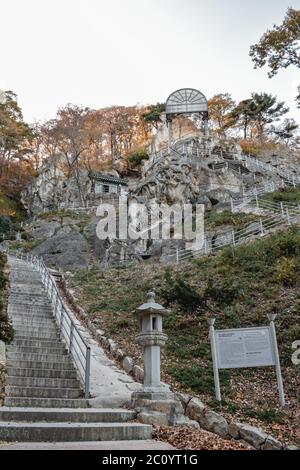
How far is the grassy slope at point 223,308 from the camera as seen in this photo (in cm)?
834

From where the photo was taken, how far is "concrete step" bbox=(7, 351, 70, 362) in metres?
9.15

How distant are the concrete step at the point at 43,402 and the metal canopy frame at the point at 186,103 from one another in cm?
4059

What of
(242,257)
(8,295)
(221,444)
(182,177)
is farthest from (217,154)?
(221,444)

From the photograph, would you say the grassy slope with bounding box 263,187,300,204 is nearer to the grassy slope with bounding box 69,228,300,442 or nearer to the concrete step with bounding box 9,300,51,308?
the grassy slope with bounding box 69,228,300,442

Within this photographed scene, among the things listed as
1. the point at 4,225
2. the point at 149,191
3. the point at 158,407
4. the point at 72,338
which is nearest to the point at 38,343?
the point at 72,338

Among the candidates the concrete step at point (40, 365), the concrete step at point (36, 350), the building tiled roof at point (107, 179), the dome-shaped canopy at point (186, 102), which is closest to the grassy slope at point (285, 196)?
the dome-shaped canopy at point (186, 102)

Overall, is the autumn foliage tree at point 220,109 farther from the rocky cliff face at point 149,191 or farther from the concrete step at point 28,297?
the concrete step at point 28,297

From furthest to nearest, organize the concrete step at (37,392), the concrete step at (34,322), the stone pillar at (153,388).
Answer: the concrete step at (34,322) < the concrete step at (37,392) < the stone pillar at (153,388)

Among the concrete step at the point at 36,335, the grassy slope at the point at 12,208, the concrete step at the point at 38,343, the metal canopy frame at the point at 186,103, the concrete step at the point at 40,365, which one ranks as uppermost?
the metal canopy frame at the point at 186,103

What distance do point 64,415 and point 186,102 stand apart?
43.6 meters

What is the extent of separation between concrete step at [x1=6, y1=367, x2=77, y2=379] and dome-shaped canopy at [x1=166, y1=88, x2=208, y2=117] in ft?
132
